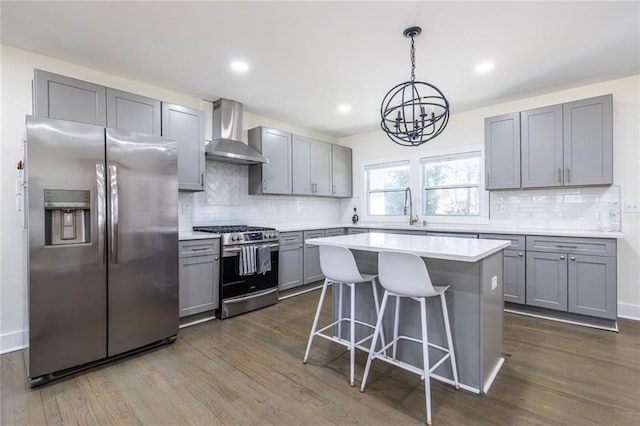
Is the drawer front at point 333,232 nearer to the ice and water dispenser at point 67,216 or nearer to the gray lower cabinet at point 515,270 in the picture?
the gray lower cabinet at point 515,270

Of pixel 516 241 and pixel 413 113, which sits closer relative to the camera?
pixel 413 113

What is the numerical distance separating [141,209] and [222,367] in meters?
1.44

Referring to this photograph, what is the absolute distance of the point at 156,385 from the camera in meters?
2.11

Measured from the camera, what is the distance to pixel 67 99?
265cm

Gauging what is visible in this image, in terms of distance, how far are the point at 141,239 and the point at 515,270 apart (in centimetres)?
387

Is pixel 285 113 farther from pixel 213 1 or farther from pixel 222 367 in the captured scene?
pixel 222 367

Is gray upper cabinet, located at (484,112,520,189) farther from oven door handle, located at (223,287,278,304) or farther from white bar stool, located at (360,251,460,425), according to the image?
oven door handle, located at (223,287,278,304)

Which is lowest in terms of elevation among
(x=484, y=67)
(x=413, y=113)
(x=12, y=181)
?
(x=12, y=181)

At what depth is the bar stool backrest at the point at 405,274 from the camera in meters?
1.83

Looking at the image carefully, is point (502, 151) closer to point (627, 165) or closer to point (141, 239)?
point (627, 165)

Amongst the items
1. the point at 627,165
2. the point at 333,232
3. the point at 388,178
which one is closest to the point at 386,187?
the point at 388,178

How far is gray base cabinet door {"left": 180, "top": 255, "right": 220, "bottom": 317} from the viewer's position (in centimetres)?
316

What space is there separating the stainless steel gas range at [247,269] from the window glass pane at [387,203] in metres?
2.26

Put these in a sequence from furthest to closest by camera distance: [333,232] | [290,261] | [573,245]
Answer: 1. [333,232]
2. [290,261]
3. [573,245]
